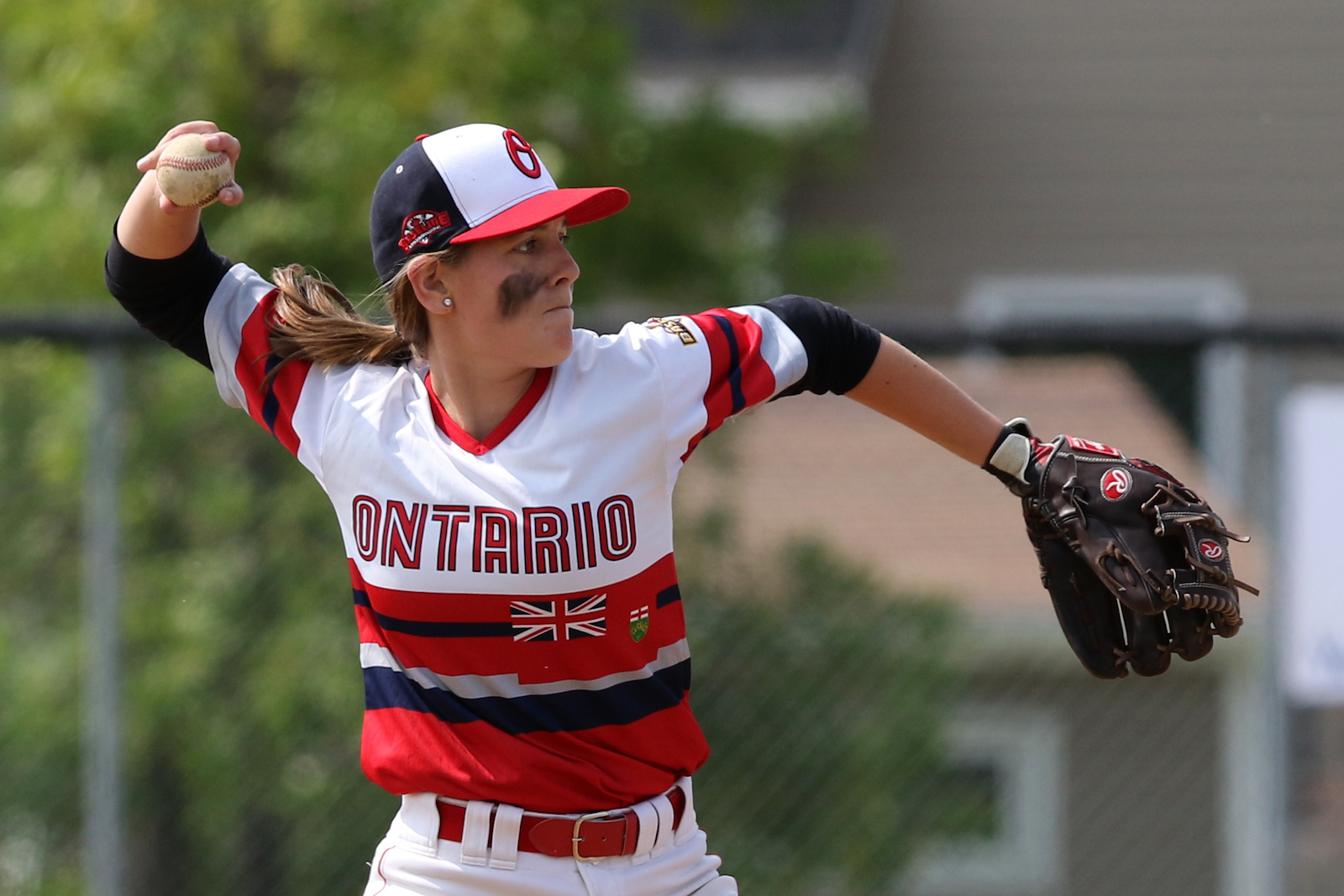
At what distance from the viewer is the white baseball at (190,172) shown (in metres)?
2.23

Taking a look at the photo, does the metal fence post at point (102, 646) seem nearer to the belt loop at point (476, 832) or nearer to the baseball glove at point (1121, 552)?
the belt loop at point (476, 832)

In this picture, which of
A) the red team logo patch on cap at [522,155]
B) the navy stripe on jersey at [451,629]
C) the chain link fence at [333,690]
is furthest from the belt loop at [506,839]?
the chain link fence at [333,690]

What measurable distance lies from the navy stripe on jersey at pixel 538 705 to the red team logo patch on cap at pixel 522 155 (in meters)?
0.79

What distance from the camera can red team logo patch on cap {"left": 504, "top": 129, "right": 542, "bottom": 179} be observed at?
2.26 metres

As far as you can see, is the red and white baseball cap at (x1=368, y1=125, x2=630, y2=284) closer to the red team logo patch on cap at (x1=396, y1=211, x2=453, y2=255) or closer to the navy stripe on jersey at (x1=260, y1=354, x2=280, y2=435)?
the red team logo patch on cap at (x1=396, y1=211, x2=453, y2=255)

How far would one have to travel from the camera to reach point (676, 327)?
7.82ft

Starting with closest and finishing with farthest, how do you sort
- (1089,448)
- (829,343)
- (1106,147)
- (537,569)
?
1. (537,569)
2. (829,343)
3. (1089,448)
4. (1106,147)

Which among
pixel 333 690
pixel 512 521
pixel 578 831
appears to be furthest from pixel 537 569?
pixel 333 690

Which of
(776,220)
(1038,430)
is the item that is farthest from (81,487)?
(776,220)

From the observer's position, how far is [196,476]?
4.84 meters

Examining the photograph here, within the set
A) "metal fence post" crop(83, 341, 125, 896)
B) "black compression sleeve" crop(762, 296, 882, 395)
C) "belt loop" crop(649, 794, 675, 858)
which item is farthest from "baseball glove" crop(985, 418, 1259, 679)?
"metal fence post" crop(83, 341, 125, 896)

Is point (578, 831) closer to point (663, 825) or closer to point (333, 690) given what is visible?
point (663, 825)

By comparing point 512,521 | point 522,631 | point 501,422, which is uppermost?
point 501,422

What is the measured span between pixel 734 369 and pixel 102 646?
3.08m
